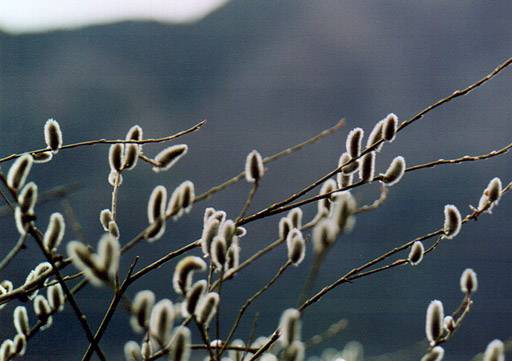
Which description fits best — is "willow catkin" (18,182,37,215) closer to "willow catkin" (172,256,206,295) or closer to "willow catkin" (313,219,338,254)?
"willow catkin" (172,256,206,295)

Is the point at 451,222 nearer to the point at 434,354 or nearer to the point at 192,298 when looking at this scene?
the point at 434,354

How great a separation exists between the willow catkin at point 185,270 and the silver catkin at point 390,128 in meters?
0.38

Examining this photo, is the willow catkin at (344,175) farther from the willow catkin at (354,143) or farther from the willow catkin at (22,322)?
the willow catkin at (22,322)

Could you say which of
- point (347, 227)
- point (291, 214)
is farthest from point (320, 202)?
point (347, 227)

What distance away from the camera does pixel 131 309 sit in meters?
0.61

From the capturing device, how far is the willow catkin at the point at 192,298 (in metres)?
0.68

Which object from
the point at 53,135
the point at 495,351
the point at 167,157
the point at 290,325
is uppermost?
the point at 53,135

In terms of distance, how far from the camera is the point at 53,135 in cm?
88

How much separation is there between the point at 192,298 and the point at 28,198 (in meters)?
0.22

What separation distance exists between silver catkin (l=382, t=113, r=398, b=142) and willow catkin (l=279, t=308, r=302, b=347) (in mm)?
379

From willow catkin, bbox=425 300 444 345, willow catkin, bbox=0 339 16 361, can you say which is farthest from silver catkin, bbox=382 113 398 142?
willow catkin, bbox=0 339 16 361

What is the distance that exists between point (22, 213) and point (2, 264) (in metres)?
0.06

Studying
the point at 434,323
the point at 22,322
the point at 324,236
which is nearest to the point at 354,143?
the point at 434,323

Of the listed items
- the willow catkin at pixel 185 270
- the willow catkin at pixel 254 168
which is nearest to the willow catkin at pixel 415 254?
the willow catkin at pixel 254 168
